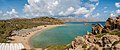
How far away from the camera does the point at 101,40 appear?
35.5 metres

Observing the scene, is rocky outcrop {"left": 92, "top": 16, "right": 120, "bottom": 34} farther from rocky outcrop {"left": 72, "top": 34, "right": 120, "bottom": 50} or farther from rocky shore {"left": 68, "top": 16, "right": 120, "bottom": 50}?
rocky outcrop {"left": 72, "top": 34, "right": 120, "bottom": 50}

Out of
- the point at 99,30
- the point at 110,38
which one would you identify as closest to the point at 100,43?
the point at 110,38

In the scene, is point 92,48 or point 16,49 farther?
point 16,49

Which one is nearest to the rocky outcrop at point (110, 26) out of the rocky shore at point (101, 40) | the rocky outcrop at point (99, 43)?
the rocky shore at point (101, 40)

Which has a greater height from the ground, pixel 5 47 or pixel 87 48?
pixel 87 48

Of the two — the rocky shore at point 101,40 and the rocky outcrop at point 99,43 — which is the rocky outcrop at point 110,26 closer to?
the rocky shore at point 101,40

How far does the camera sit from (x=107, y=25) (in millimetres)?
58906

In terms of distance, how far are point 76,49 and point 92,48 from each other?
14.1 ft

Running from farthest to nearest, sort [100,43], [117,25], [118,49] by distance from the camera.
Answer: [117,25]
[100,43]
[118,49]

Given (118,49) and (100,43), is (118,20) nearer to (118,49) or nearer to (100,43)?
(100,43)

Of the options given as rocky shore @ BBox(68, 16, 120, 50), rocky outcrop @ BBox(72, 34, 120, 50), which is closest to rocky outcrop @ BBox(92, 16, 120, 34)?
rocky shore @ BBox(68, 16, 120, 50)

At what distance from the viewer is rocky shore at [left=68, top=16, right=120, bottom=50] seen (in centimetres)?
2942

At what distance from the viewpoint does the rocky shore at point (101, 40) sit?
29423 mm

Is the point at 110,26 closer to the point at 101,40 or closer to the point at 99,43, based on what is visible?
the point at 101,40
